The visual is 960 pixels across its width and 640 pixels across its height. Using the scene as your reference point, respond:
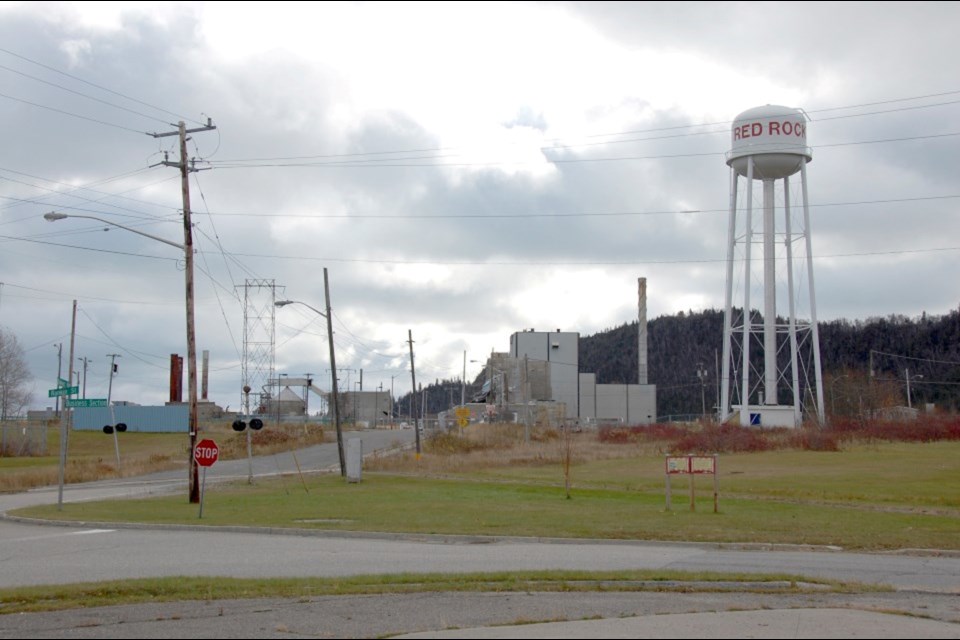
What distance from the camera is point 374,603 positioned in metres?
11.5

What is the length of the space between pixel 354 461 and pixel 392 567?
24.5 meters

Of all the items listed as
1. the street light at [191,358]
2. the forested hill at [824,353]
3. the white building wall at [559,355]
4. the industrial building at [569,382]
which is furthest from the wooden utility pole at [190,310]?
the forested hill at [824,353]

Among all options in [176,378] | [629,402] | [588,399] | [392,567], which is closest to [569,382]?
[588,399]

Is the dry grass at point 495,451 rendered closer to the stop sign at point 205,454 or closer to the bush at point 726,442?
the bush at point 726,442

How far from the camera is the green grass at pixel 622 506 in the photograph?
2194 centimetres

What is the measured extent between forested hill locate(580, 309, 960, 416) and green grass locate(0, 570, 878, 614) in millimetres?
93005

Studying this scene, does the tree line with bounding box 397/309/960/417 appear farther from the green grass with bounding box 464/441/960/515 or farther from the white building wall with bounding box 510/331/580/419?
the green grass with bounding box 464/441/960/515

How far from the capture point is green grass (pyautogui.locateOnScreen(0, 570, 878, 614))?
1203 centimetres

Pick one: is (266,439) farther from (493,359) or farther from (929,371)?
(929,371)

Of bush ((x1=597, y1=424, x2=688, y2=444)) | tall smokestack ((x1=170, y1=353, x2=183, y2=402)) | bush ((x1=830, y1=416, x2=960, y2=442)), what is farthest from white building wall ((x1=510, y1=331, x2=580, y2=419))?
bush ((x1=830, y1=416, x2=960, y2=442))

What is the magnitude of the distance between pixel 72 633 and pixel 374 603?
11.0ft

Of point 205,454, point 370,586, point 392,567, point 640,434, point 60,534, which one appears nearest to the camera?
point 370,586

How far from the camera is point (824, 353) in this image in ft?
463

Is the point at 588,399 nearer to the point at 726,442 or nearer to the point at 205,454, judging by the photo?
the point at 726,442
